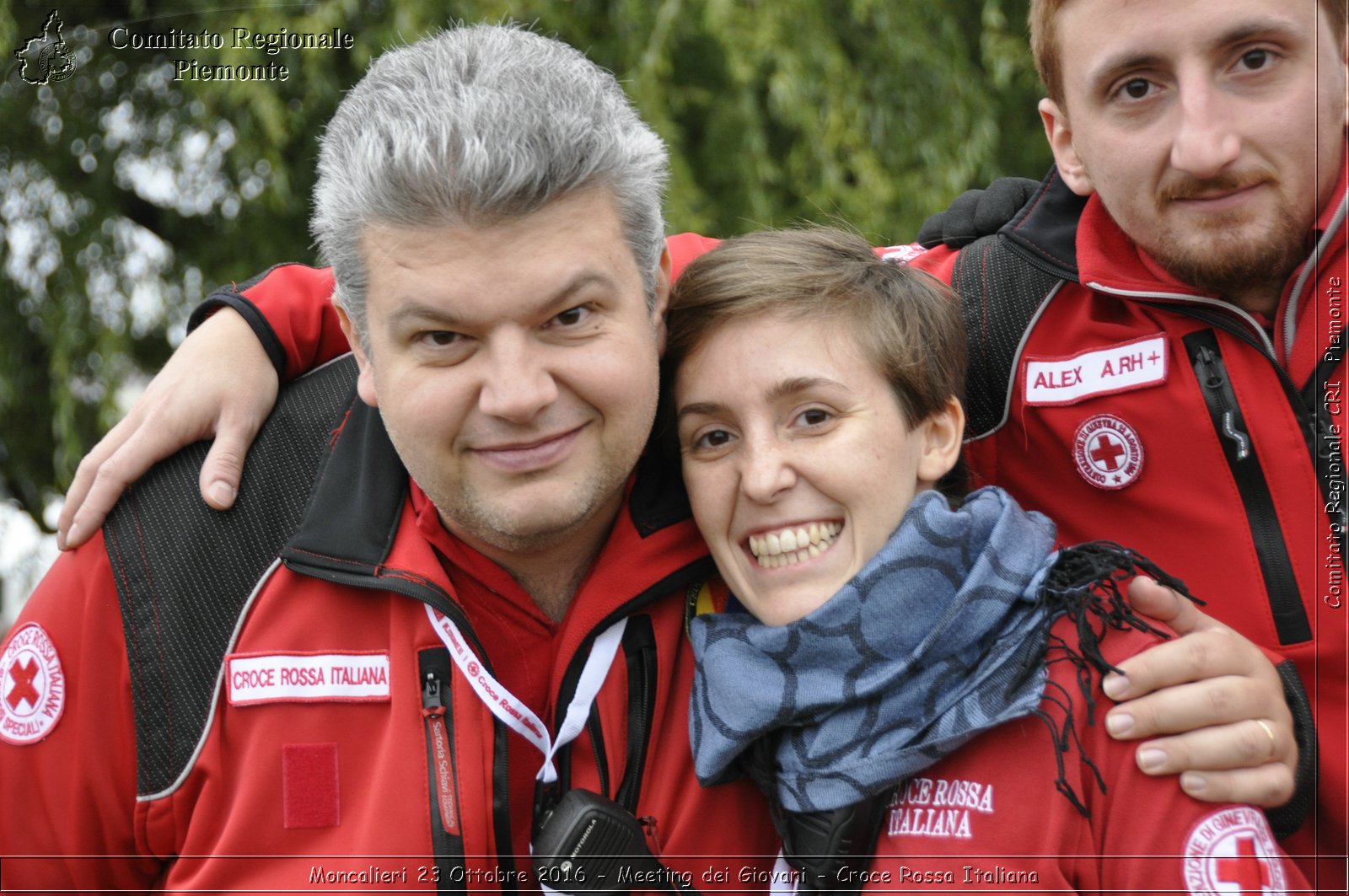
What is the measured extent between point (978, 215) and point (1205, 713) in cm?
125

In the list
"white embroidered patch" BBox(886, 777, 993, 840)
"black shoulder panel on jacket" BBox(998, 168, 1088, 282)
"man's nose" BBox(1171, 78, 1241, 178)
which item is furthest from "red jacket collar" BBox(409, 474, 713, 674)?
"man's nose" BBox(1171, 78, 1241, 178)

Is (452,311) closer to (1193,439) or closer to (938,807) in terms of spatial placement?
(938,807)

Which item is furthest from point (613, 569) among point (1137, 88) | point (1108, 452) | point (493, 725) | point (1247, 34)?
point (1247, 34)

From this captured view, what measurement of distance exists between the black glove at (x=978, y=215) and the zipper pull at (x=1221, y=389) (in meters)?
0.60

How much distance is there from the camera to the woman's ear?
236 centimetres

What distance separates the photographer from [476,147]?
2168 millimetres

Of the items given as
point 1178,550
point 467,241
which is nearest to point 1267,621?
point 1178,550

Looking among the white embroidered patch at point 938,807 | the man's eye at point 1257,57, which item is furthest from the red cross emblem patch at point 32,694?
the man's eye at point 1257,57

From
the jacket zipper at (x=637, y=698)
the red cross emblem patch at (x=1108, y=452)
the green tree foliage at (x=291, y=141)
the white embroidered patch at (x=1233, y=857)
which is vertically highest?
the green tree foliage at (x=291, y=141)

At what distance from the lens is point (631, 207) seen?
2348mm

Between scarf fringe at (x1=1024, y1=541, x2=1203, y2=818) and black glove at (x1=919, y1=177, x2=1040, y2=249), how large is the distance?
89 cm

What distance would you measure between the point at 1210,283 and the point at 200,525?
1847mm

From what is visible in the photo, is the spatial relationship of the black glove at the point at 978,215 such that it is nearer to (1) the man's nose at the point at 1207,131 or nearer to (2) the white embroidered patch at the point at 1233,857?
(1) the man's nose at the point at 1207,131

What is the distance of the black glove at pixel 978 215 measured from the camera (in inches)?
113
